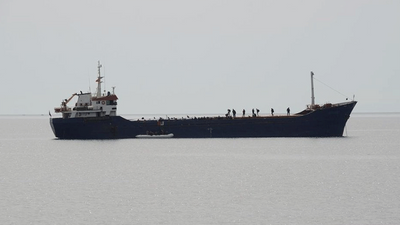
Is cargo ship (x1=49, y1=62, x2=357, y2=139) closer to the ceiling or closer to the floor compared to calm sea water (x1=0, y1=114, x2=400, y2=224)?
closer to the ceiling

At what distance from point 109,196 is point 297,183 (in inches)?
606

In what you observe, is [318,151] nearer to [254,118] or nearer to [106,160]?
[254,118]

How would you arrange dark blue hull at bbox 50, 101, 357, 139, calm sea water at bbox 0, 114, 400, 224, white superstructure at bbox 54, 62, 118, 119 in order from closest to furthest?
calm sea water at bbox 0, 114, 400, 224
dark blue hull at bbox 50, 101, 357, 139
white superstructure at bbox 54, 62, 118, 119

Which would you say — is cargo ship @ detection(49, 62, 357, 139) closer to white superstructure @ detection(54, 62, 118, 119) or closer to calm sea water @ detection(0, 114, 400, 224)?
white superstructure @ detection(54, 62, 118, 119)

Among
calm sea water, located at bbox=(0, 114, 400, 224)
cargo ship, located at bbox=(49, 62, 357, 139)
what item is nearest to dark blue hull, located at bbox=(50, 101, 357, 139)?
cargo ship, located at bbox=(49, 62, 357, 139)

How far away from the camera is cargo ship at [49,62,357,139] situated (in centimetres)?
9150

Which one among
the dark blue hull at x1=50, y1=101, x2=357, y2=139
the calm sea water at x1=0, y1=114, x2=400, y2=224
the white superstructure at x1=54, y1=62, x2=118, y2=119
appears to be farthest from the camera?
the white superstructure at x1=54, y1=62, x2=118, y2=119

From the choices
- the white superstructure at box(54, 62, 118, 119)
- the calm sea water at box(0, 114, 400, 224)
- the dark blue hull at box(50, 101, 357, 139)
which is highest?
the white superstructure at box(54, 62, 118, 119)

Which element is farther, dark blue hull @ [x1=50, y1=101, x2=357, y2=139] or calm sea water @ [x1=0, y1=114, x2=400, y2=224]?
dark blue hull @ [x1=50, y1=101, x2=357, y2=139]

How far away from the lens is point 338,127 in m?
92.9

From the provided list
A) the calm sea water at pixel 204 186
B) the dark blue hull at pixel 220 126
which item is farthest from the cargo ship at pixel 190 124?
the calm sea water at pixel 204 186

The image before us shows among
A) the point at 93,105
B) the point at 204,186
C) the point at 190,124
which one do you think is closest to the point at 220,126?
the point at 190,124

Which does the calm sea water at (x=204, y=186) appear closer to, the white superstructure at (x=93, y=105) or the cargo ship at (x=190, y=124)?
the cargo ship at (x=190, y=124)

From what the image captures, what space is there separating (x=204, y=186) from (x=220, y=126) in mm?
46081
